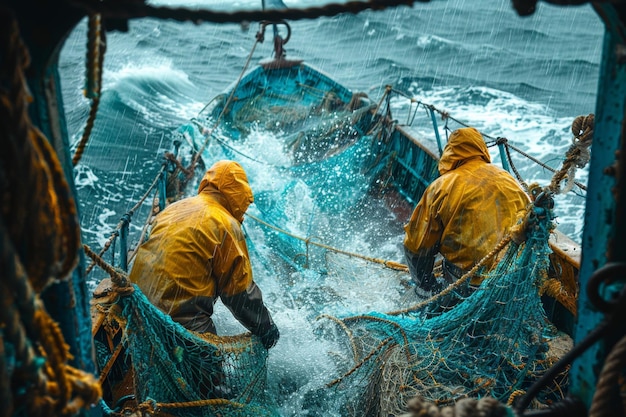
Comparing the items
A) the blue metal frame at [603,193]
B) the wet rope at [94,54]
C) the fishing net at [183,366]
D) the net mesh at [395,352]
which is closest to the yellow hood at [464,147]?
the net mesh at [395,352]

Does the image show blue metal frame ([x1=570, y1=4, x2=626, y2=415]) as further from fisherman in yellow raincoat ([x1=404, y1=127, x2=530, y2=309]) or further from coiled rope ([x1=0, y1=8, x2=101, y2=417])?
fisherman in yellow raincoat ([x1=404, y1=127, x2=530, y2=309])

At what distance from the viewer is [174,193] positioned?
677 centimetres

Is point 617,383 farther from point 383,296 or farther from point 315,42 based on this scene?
point 315,42

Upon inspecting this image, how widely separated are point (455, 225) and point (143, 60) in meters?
18.5

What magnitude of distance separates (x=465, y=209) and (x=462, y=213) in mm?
37

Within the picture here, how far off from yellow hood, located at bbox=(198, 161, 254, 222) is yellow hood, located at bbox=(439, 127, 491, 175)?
165 centimetres

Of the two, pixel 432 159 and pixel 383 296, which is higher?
pixel 432 159

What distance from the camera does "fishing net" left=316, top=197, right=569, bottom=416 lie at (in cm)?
309

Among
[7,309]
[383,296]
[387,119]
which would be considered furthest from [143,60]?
[7,309]

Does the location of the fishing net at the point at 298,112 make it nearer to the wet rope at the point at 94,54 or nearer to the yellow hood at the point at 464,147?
the yellow hood at the point at 464,147

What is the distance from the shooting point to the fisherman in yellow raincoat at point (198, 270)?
11.1 ft

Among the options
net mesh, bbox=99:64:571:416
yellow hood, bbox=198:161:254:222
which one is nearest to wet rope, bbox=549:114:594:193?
net mesh, bbox=99:64:571:416

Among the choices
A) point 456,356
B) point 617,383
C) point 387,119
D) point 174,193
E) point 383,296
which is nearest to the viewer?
point 617,383

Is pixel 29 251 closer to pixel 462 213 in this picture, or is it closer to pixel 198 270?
pixel 198 270
